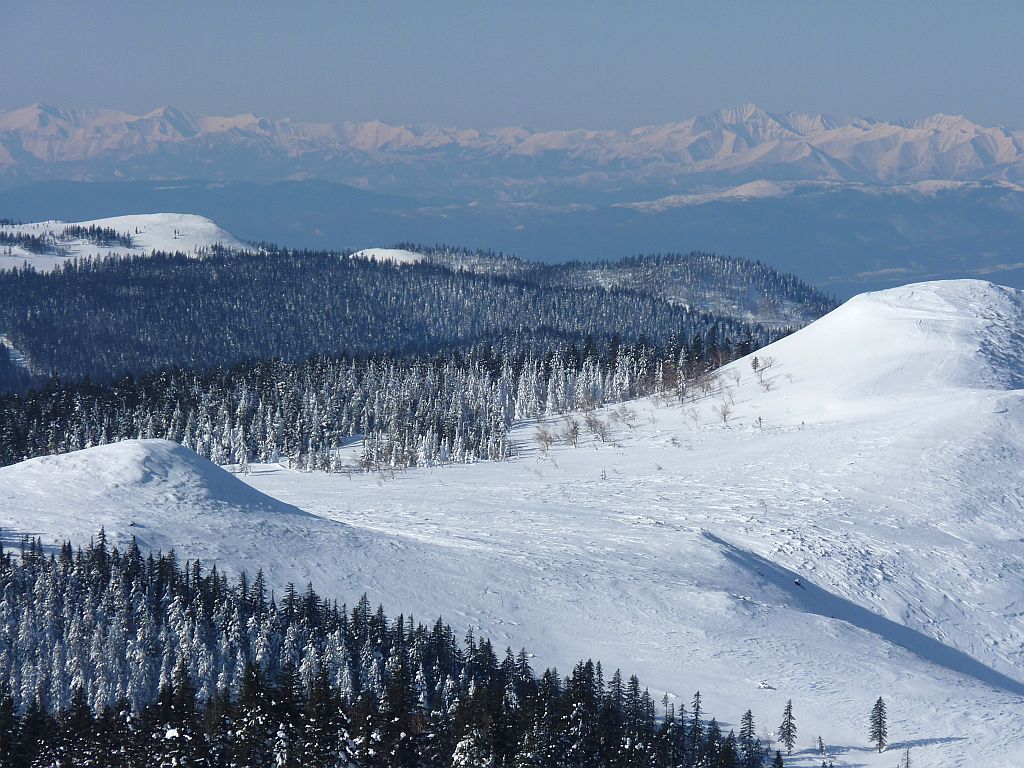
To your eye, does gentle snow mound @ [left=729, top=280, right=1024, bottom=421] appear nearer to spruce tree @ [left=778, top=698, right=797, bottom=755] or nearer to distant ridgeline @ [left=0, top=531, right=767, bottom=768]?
spruce tree @ [left=778, top=698, right=797, bottom=755]

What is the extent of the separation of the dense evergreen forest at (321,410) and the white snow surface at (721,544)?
13.2 metres

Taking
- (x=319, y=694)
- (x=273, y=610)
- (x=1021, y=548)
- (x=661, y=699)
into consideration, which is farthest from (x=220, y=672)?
(x=1021, y=548)

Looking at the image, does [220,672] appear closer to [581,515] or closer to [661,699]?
[661,699]

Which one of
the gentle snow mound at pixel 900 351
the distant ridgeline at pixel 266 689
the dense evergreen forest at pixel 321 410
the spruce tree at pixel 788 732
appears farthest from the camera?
the dense evergreen forest at pixel 321 410

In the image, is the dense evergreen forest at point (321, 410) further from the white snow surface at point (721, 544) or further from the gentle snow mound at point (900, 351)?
the gentle snow mound at point (900, 351)

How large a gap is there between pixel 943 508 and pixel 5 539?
8262 cm

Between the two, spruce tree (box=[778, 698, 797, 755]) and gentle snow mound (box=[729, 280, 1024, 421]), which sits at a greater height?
gentle snow mound (box=[729, 280, 1024, 421])

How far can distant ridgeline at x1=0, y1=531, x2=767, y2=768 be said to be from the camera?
168 feet

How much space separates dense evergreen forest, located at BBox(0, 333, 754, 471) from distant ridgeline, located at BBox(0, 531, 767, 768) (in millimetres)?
82871

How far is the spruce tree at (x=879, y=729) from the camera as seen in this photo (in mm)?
61219

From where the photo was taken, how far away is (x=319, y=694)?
2057 inches

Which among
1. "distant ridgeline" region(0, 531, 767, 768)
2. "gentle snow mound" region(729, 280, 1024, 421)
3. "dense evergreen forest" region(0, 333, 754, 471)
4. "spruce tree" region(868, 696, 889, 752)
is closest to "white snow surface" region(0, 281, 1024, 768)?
"spruce tree" region(868, 696, 889, 752)

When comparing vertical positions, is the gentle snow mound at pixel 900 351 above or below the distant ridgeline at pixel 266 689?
above

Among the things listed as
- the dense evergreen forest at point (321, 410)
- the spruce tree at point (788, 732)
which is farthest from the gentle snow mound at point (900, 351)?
the spruce tree at point (788, 732)
